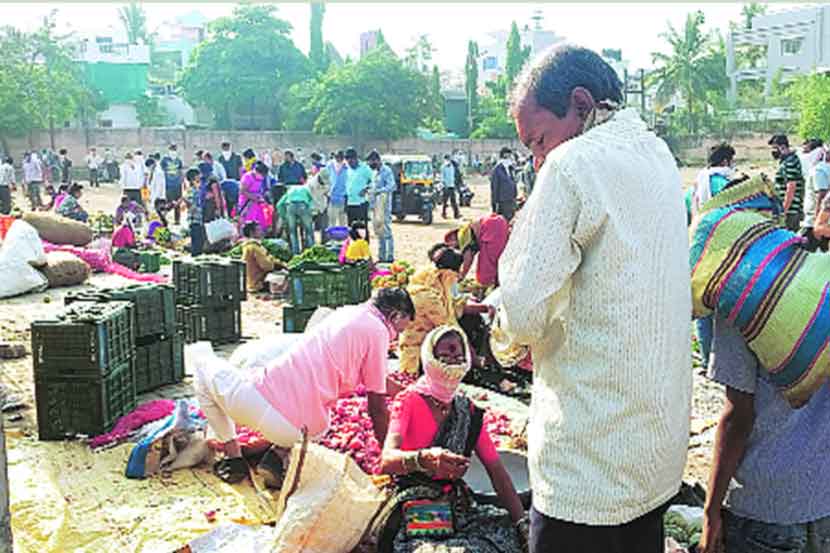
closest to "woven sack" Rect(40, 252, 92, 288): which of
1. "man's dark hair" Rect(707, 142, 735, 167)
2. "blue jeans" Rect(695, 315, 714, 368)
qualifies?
"man's dark hair" Rect(707, 142, 735, 167)

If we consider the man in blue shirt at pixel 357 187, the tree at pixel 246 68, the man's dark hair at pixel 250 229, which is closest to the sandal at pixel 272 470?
the man's dark hair at pixel 250 229

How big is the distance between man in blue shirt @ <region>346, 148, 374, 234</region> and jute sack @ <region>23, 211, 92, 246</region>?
4139 millimetres

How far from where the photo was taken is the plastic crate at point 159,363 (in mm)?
6570

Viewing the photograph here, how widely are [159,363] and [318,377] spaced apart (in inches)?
105

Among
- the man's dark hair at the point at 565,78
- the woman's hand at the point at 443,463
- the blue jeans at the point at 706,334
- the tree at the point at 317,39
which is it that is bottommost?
the woman's hand at the point at 443,463

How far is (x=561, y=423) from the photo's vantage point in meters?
2.01

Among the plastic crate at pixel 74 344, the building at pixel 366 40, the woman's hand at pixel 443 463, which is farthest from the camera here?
the building at pixel 366 40

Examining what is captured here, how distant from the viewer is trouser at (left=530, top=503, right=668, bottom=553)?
2.04 meters

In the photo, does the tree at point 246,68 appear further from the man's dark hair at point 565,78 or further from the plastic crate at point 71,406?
the man's dark hair at point 565,78

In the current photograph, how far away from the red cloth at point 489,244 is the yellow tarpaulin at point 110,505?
368 centimetres

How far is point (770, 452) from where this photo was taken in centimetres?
231

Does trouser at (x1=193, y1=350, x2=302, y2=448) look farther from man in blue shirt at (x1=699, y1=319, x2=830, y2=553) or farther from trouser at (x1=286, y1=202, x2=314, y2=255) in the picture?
trouser at (x1=286, y1=202, x2=314, y2=255)

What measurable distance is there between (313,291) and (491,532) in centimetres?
498

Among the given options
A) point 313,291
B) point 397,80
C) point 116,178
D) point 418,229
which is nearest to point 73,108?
point 116,178
